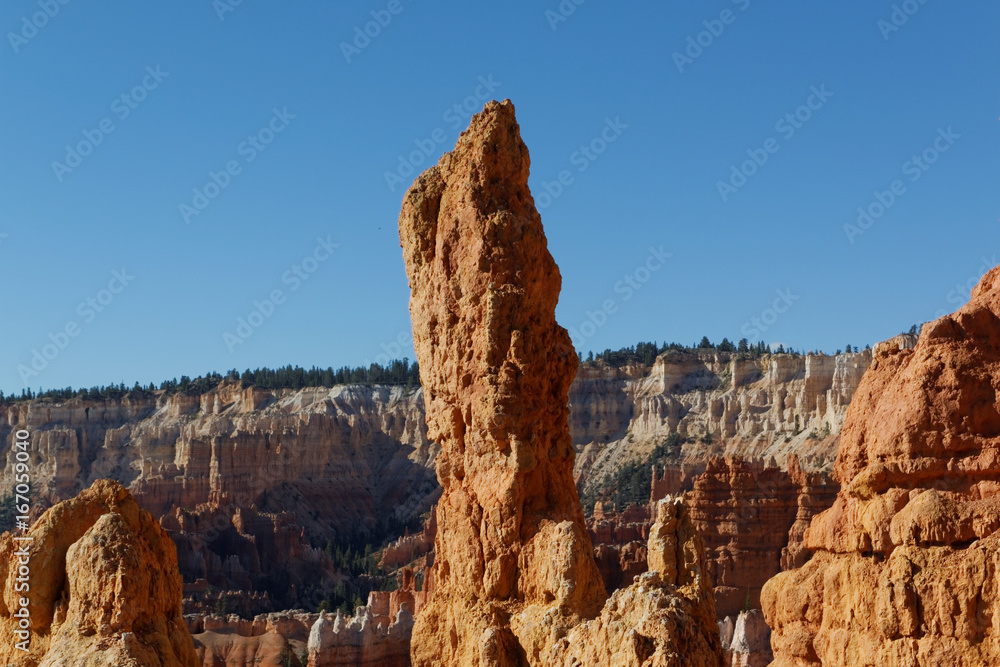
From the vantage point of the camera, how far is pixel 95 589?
1385cm

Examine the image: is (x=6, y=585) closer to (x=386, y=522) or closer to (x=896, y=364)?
(x=896, y=364)

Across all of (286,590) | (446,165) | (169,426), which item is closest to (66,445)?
(169,426)

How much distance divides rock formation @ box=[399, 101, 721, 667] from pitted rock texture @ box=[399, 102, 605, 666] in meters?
0.02

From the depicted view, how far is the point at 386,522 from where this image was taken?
370 ft

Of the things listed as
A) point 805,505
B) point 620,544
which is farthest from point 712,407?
point 805,505

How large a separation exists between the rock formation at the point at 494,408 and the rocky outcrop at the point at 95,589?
19.2ft

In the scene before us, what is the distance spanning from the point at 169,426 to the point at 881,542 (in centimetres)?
11808

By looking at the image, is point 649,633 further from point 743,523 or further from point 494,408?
point 743,523

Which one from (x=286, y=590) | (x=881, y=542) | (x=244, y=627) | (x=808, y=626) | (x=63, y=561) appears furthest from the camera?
(x=286, y=590)

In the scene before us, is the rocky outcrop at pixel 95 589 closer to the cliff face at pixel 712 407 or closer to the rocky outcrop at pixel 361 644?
the rocky outcrop at pixel 361 644

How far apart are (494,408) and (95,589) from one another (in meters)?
8.13

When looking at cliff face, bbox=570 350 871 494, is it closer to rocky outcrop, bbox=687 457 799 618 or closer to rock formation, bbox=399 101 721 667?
rocky outcrop, bbox=687 457 799 618

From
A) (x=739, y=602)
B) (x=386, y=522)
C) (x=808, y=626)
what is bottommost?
(x=808, y=626)

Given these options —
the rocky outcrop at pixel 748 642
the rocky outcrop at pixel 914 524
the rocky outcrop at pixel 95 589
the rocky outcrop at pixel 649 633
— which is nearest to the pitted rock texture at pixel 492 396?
the rocky outcrop at pixel 914 524
